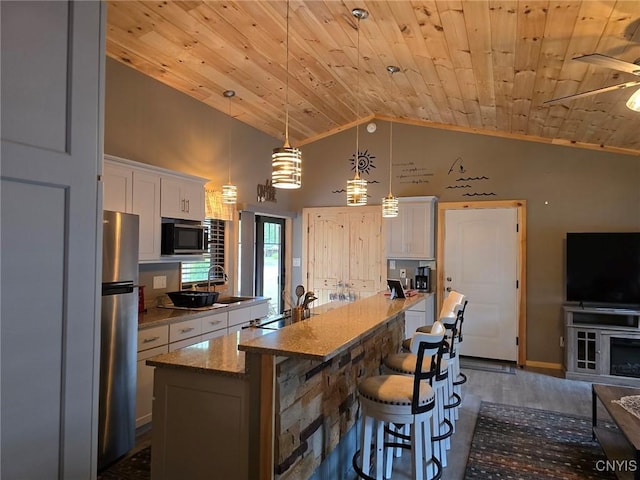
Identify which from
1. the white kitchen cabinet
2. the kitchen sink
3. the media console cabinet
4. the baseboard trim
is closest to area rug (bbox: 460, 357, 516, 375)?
the baseboard trim

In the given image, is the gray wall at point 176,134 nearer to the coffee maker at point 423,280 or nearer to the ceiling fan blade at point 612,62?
the coffee maker at point 423,280

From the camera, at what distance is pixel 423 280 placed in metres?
5.93

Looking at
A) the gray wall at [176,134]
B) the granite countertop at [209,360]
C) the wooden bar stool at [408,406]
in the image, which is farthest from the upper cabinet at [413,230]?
the granite countertop at [209,360]

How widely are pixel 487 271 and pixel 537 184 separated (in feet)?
4.28

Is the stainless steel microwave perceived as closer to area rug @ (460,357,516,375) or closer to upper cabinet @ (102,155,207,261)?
upper cabinet @ (102,155,207,261)

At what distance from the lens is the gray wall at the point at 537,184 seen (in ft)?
17.1

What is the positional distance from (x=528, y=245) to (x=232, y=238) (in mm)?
3871

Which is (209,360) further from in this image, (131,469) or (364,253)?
(364,253)

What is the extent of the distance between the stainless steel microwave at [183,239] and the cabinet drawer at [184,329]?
694 millimetres

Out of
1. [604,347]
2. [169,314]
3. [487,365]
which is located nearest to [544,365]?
[487,365]

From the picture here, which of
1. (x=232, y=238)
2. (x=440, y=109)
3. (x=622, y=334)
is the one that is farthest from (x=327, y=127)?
(x=622, y=334)

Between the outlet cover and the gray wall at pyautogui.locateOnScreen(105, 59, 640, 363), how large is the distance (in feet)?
3.81

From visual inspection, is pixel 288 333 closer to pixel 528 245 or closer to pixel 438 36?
pixel 438 36

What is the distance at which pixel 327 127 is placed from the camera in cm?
646
